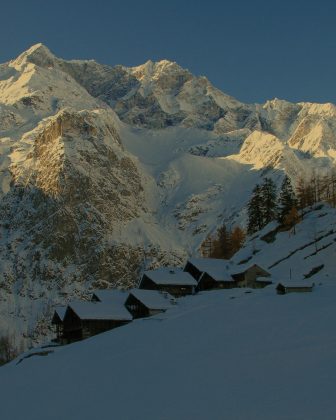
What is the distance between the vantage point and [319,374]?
38.0 meters

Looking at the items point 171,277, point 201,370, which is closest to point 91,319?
point 171,277

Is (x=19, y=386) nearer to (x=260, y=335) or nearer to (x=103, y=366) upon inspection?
(x=103, y=366)

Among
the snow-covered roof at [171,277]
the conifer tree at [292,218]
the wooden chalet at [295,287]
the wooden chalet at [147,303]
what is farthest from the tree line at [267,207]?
the wooden chalet at [295,287]

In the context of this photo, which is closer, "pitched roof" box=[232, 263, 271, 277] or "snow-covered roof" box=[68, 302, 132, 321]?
"snow-covered roof" box=[68, 302, 132, 321]

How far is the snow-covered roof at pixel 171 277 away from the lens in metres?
104

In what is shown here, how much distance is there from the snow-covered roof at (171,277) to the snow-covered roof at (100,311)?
1201 cm

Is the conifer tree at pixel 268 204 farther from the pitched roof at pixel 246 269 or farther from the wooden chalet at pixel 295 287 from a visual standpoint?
A: the wooden chalet at pixel 295 287

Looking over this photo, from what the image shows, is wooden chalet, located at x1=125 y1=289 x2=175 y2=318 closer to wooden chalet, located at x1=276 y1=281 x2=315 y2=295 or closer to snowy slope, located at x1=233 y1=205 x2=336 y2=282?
snowy slope, located at x1=233 y1=205 x2=336 y2=282

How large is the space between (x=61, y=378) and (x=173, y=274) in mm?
53784

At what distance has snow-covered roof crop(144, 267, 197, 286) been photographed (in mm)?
103625

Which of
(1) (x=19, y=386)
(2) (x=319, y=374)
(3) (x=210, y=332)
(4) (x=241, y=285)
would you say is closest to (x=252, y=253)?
(4) (x=241, y=285)

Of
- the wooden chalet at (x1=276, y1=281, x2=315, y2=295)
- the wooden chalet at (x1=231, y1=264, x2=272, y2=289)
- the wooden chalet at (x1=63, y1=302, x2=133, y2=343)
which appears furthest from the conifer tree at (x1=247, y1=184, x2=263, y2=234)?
the wooden chalet at (x1=276, y1=281, x2=315, y2=295)

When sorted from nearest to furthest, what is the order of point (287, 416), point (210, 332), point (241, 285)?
point (287, 416) < point (210, 332) < point (241, 285)

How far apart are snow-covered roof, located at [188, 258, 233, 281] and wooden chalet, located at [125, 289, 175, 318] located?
9677 millimetres
